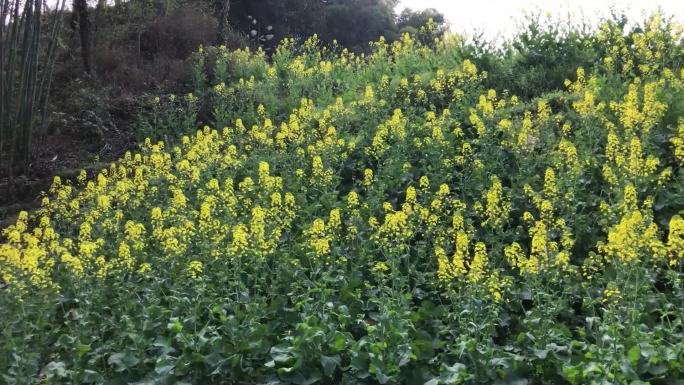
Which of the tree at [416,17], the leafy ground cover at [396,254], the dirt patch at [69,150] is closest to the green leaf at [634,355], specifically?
the leafy ground cover at [396,254]

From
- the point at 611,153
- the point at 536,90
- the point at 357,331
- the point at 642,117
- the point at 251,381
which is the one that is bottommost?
the point at 251,381

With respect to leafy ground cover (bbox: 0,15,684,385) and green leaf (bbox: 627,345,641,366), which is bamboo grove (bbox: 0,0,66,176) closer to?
leafy ground cover (bbox: 0,15,684,385)

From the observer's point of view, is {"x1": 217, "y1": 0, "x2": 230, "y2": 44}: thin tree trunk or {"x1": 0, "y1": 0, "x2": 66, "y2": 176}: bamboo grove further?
{"x1": 217, "y1": 0, "x2": 230, "y2": 44}: thin tree trunk

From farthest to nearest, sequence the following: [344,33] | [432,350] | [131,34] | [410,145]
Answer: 1. [344,33]
2. [131,34]
3. [410,145]
4. [432,350]

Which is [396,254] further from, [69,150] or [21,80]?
[69,150]

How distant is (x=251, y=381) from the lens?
A: 3820 mm

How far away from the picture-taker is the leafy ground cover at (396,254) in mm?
3629

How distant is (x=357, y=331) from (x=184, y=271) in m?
1.15

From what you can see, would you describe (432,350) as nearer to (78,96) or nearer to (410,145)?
(410,145)

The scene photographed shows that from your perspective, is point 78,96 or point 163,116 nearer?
point 163,116

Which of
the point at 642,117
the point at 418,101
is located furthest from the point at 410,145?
the point at 642,117

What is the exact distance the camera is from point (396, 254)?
445 centimetres

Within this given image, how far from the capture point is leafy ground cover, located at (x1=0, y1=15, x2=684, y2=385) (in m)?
3.63

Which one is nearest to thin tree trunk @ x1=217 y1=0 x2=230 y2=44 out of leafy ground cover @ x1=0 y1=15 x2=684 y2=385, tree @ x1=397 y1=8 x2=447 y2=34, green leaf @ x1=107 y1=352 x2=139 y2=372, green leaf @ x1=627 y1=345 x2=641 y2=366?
tree @ x1=397 y1=8 x2=447 y2=34
